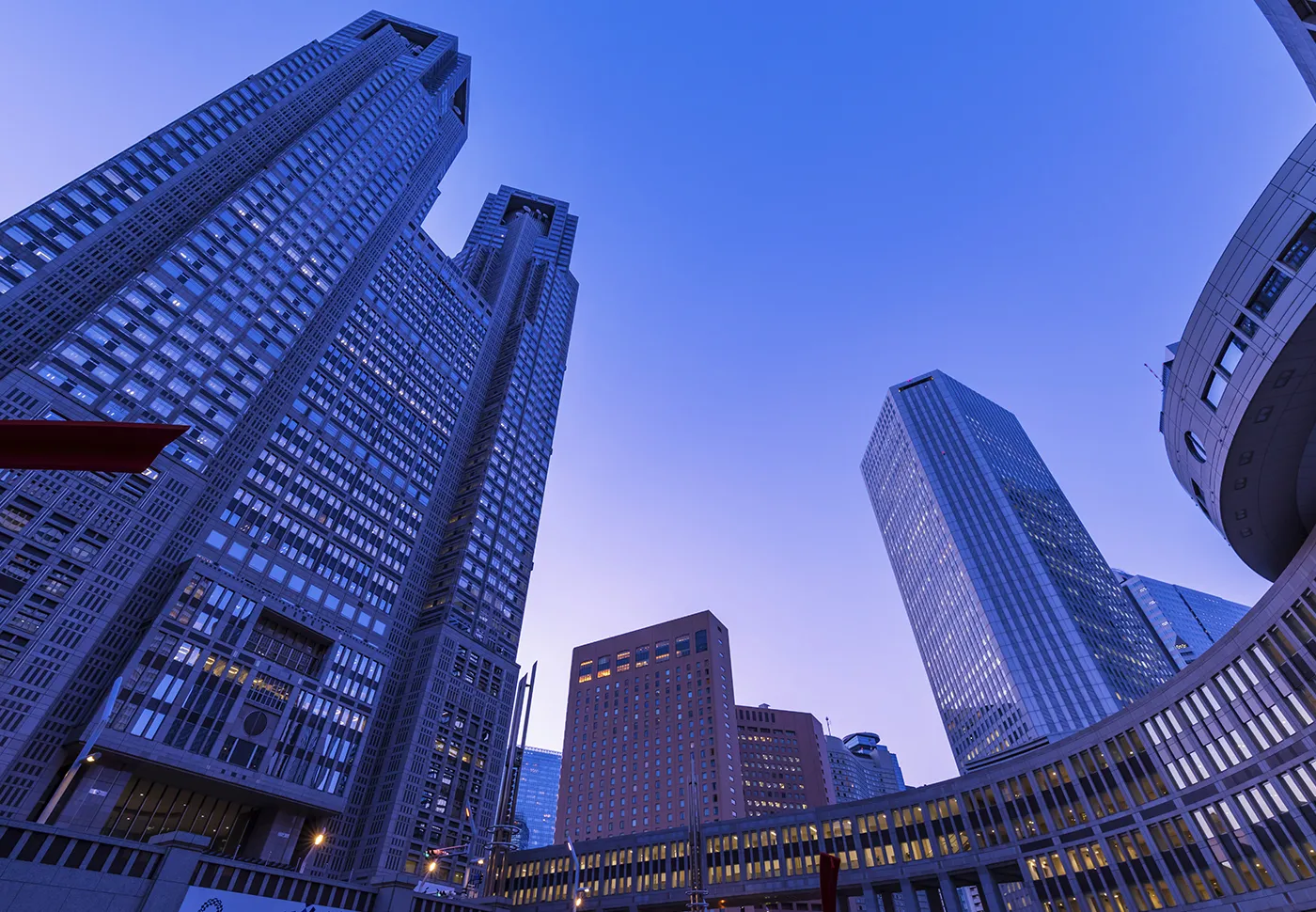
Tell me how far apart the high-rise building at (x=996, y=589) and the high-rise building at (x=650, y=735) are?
173ft

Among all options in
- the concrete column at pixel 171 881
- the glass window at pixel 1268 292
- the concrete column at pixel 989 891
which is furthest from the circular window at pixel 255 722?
the glass window at pixel 1268 292

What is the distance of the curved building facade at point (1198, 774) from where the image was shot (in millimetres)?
34500

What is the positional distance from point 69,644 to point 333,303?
66151 millimetres

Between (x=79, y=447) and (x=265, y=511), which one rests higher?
(x=265, y=511)

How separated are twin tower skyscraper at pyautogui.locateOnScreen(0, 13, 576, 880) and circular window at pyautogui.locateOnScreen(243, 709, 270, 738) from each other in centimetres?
26

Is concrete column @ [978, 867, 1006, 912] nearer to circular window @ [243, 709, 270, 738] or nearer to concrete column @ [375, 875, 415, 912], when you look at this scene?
concrete column @ [375, 875, 415, 912]

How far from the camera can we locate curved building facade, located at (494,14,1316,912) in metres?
34.5

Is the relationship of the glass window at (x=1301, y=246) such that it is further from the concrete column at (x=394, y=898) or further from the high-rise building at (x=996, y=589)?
the high-rise building at (x=996, y=589)

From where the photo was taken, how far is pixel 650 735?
168750 millimetres

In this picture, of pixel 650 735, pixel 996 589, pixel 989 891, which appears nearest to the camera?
pixel 989 891

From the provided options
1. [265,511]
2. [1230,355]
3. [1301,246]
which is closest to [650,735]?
[265,511]

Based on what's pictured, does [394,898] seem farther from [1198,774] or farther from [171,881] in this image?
[1198,774]

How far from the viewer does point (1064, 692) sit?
402 ft

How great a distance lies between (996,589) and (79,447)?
155 m
